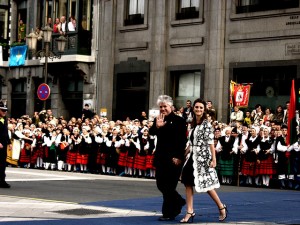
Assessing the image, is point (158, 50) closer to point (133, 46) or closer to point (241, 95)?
point (133, 46)

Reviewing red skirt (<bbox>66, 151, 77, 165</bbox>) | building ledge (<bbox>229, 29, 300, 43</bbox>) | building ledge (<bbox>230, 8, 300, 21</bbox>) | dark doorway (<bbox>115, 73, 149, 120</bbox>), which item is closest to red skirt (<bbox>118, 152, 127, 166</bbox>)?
red skirt (<bbox>66, 151, 77, 165</bbox>)

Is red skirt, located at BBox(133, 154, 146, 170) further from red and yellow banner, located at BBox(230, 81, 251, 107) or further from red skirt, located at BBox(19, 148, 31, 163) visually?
red skirt, located at BBox(19, 148, 31, 163)

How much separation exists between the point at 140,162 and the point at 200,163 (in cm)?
1465

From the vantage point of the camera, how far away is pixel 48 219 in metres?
12.9

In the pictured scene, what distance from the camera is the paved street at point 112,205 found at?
13086mm

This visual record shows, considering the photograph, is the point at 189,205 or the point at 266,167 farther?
the point at 266,167

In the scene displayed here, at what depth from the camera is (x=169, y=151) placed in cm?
1339

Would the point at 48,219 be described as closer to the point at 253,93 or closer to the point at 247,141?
the point at 247,141

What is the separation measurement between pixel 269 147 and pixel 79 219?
12.0m

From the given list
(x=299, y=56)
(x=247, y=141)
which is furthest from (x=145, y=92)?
(x=247, y=141)

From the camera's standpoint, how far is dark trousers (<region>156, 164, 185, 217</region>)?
1320 centimetres

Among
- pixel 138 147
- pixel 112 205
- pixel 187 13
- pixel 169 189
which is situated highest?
pixel 187 13

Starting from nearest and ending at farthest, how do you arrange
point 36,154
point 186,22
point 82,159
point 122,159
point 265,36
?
point 122,159
point 82,159
point 265,36
point 36,154
point 186,22

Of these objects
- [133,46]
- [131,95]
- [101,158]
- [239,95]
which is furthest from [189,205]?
[131,95]
